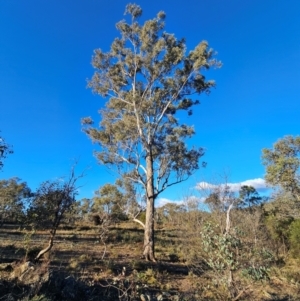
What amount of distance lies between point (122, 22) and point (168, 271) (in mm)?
12803

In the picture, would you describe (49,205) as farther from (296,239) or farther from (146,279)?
(296,239)

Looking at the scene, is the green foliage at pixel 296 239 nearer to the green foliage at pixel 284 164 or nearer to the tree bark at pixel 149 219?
the green foliage at pixel 284 164

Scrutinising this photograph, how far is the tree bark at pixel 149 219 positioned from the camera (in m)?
12.4

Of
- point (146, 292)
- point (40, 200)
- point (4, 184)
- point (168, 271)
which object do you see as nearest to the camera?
point (146, 292)

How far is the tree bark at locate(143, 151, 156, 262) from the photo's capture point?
12359 millimetres

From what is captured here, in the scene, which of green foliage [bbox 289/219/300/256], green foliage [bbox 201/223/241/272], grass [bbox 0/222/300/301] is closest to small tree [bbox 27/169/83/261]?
grass [bbox 0/222/300/301]

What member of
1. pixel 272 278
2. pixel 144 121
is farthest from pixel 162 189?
pixel 272 278

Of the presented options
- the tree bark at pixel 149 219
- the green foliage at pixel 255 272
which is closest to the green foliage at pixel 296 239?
the tree bark at pixel 149 219

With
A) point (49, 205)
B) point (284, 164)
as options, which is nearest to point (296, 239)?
point (284, 164)

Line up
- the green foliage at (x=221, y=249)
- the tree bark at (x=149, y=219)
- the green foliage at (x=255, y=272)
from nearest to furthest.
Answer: the green foliage at (x=255, y=272) → the green foliage at (x=221, y=249) → the tree bark at (x=149, y=219)

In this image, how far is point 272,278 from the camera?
9641 mm

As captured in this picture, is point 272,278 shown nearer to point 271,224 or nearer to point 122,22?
point 271,224

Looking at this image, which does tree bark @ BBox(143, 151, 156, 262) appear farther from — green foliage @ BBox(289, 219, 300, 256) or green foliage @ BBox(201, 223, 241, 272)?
green foliage @ BBox(289, 219, 300, 256)

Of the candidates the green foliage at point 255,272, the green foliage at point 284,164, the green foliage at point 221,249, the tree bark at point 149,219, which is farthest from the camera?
the green foliage at point 284,164
